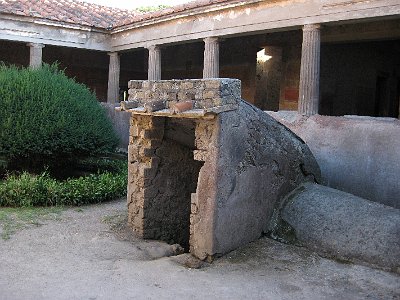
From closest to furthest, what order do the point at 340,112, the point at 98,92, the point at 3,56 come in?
the point at 340,112 < the point at 3,56 < the point at 98,92

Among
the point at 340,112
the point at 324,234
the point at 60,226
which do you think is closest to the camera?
the point at 324,234

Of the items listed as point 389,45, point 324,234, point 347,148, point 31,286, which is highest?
point 389,45

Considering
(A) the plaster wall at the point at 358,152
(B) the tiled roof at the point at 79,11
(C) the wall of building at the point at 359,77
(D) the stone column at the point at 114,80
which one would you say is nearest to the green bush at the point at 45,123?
(B) the tiled roof at the point at 79,11

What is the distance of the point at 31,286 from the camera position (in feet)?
14.8

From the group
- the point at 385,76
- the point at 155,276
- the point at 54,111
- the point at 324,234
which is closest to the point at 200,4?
the point at 54,111

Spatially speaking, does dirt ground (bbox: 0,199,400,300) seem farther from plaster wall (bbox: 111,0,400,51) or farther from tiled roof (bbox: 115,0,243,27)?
tiled roof (bbox: 115,0,243,27)

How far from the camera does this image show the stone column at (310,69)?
27.7ft

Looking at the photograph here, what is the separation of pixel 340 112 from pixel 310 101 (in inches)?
138

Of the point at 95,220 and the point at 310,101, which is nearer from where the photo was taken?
the point at 95,220

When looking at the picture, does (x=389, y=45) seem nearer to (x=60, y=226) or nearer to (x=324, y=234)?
(x=324, y=234)

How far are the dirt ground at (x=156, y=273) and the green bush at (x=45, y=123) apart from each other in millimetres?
2947

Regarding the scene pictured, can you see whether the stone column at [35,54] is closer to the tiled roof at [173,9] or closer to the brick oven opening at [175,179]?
the tiled roof at [173,9]

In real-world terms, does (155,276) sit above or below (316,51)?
below

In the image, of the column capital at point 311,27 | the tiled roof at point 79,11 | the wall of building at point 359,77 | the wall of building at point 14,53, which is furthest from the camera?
the wall of building at point 14,53
